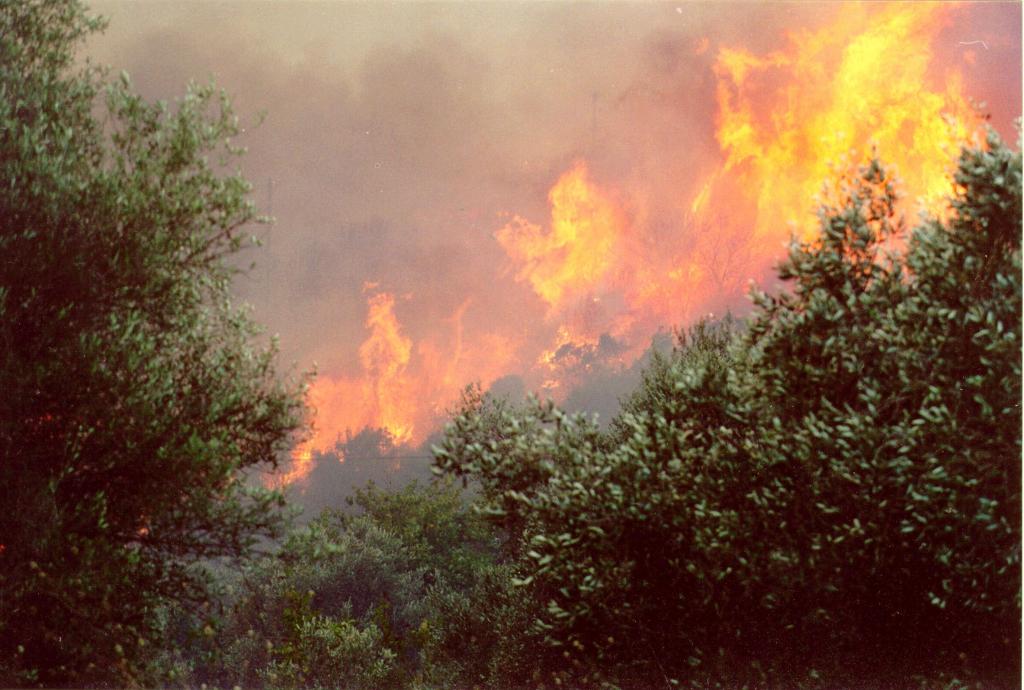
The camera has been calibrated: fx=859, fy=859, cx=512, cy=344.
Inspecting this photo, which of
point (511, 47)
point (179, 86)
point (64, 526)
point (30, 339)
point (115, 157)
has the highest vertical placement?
point (511, 47)

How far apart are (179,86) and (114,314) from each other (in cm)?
398

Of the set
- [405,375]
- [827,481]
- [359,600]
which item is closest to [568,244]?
[405,375]

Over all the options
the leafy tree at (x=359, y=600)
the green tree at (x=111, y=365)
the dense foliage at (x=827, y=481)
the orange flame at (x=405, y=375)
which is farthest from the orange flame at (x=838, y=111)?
the green tree at (x=111, y=365)

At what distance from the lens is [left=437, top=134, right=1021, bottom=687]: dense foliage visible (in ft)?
38.0

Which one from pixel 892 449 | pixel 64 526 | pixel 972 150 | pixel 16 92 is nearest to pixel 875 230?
pixel 972 150

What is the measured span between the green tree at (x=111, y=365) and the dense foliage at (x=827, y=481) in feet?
12.7

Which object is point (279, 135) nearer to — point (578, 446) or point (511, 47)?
point (511, 47)

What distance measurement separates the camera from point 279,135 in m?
16.5

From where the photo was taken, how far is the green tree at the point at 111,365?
1277 cm

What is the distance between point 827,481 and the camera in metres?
12.0

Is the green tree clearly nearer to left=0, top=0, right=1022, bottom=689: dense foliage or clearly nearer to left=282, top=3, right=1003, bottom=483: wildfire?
left=0, top=0, right=1022, bottom=689: dense foliage

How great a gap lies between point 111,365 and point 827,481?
10704mm

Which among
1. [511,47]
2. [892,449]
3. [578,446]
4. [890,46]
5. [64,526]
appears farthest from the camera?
[511,47]

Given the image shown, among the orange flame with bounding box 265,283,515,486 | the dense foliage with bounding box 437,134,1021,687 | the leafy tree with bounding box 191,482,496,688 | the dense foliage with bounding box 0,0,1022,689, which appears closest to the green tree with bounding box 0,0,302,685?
the dense foliage with bounding box 0,0,1022,689
